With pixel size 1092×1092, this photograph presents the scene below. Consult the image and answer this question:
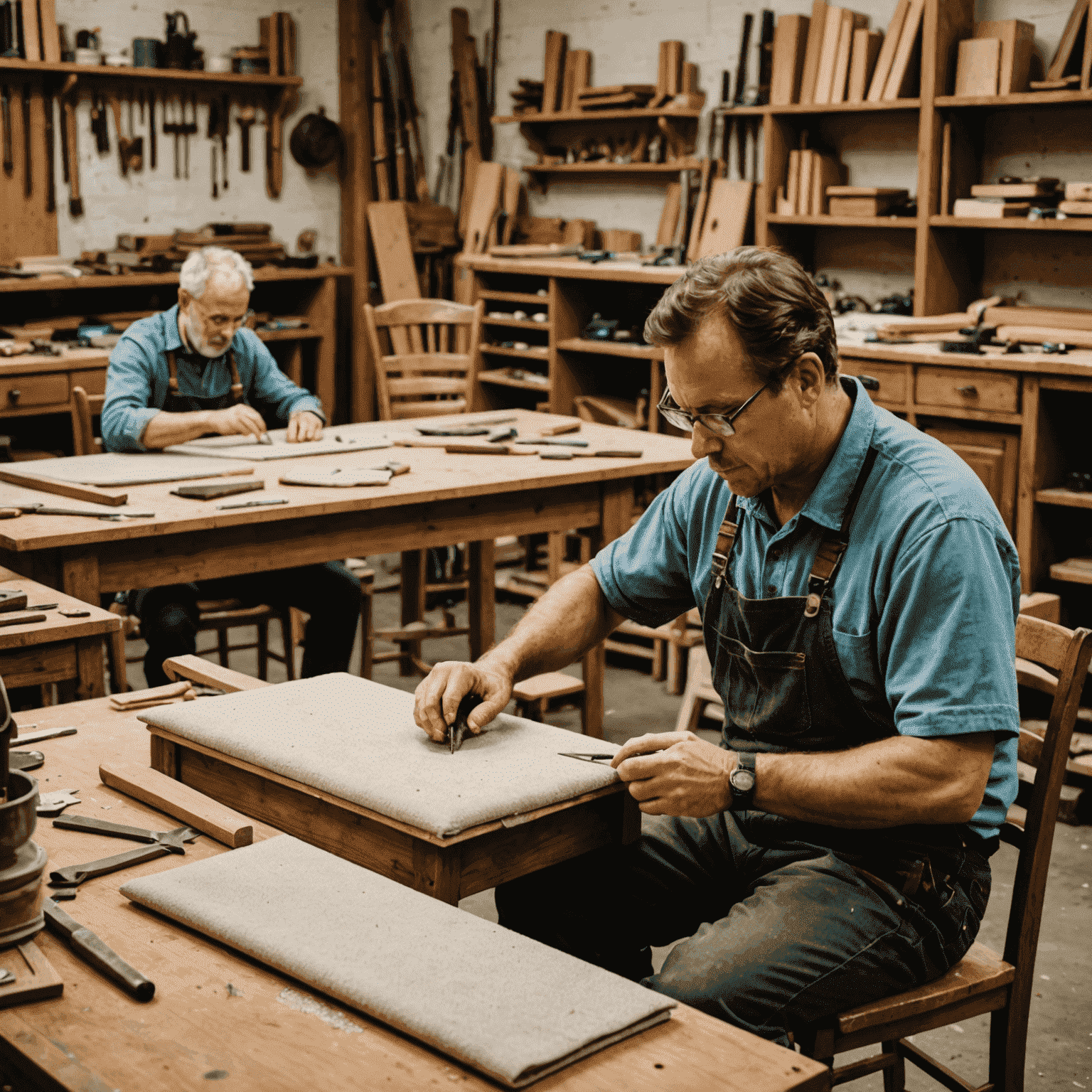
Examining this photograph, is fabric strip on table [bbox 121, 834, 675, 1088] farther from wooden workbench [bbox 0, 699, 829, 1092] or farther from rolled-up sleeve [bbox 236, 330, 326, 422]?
rolled-up sleeve [bbox 236, 330, 326, 422]

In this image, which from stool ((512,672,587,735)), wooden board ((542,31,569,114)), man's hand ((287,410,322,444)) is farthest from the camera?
wooden board ((542,31,569,114))

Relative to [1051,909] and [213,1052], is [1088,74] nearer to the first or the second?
[1051,909]

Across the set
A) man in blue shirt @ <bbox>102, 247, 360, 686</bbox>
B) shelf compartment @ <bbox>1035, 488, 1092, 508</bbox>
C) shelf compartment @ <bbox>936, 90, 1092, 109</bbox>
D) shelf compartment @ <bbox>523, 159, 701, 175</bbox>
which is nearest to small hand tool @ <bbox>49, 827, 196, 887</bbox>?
man in blue shirt @ <bbox>102, 247, 360, 686</bbox>

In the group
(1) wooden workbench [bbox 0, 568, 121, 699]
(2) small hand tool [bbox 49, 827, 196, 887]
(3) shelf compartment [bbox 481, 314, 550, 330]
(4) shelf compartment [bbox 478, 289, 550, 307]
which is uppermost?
(4) shelf compartment [bbox 478, 289, 550, 307]

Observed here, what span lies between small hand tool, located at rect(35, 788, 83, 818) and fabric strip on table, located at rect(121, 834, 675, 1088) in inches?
12.3

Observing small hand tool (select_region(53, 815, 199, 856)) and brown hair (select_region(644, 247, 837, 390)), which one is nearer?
small hand tool (select_region(53, 815, 199, 856))

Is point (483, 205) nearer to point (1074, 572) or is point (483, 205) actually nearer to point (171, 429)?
point (171, 429)

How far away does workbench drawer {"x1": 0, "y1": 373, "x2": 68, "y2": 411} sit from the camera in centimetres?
561

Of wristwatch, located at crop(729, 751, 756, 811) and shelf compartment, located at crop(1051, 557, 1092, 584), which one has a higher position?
wristwatch, located at crop(729, 751, 756, 811)

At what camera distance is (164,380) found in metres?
4.29

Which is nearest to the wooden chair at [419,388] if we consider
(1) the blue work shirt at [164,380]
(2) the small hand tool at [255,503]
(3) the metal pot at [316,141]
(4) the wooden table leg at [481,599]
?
(4) the wooden table leg at [481,599]

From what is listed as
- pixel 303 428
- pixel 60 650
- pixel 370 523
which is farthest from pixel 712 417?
pixel 303 428

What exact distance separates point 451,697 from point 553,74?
5.65 metres

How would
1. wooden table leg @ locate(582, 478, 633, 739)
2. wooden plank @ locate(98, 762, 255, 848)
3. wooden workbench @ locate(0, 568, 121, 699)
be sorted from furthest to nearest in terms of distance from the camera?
wooden table leg @ locate(582, 478, 633, 739) < wooden workbench @ locate(0, 568, 121, 699) < wooden plank @ locate(98, 762, 255, 848)
